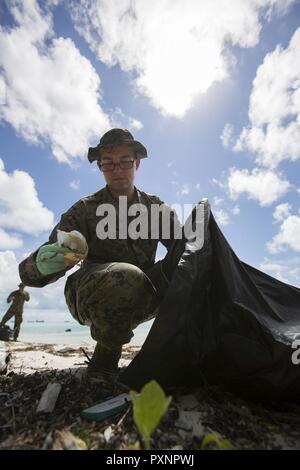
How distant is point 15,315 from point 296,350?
12.0 meters

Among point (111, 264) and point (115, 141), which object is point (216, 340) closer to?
point (111, 264)

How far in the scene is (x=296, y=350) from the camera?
179 centimetres

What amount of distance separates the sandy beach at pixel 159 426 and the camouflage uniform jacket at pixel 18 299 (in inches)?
415

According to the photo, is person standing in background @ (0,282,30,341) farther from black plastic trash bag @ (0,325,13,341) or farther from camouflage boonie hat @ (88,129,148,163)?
camouflage boonie hat @ (88,129,148,163)

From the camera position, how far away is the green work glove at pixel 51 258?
2404mm

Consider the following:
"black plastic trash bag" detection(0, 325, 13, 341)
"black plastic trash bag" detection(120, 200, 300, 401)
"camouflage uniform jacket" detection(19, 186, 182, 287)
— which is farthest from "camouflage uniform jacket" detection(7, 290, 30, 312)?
"black plastic trash bag" detection(120, 200, 300, 401)

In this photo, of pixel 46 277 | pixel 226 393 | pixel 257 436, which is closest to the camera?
pixel 257 436

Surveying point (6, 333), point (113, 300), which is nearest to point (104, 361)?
point (113, 300)

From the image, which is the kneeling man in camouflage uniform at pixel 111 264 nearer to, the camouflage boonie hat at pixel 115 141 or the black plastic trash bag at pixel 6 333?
the camouflage boonie hat at pixel 115 141

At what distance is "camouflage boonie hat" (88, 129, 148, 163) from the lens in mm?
3316

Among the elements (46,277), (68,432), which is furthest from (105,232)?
(68,432)

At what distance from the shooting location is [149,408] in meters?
1.02

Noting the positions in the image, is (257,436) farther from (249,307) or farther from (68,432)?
(68,432)

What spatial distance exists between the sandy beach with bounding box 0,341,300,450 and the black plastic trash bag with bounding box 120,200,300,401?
0.13m
